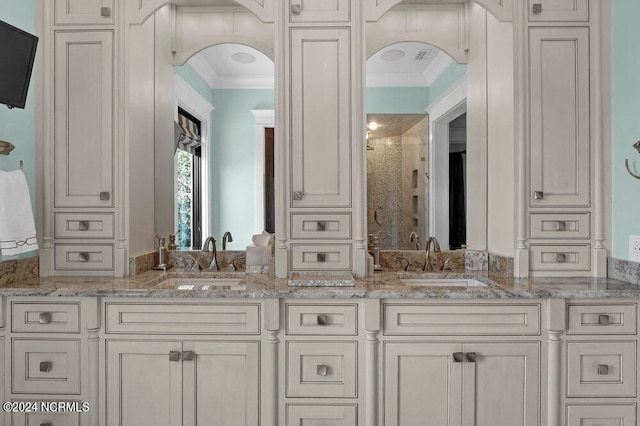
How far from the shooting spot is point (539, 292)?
64.6 inches

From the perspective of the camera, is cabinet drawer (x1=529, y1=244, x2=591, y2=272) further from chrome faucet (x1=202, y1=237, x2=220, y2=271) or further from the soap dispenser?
the soap dispenser

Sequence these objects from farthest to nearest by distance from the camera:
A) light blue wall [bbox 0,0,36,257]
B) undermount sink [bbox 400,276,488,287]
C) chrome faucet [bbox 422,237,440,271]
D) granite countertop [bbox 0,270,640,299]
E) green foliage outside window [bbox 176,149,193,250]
A: green foliage outside window [bbox 176,149,193,250], chrome faucet [bbox 422,237,440,271], undermount sink [bbox 400,276,488,287], light blue wall [bbox 0,0,36,257], granite countertop [bbox 0,270,640,299]

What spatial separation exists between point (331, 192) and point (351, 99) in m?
0.49

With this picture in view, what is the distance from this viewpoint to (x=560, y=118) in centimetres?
195

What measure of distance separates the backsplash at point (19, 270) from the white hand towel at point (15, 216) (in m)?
0.10

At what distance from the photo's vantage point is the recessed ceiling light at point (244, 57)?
230cm

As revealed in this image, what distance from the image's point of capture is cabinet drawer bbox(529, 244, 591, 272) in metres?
1.95

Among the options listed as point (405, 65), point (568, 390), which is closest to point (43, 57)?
point (405, 65)

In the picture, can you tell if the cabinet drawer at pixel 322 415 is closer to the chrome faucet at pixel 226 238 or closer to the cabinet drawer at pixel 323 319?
the cabinet drawer at pixel 323 319

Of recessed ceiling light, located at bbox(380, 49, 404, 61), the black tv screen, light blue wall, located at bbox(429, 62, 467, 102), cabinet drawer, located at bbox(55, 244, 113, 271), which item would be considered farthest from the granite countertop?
recessed ceiling light, located at bbox(380, 49, 404, 61)

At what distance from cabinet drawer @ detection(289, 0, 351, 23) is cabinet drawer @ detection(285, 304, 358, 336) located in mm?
1429

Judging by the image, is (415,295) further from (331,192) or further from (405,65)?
(405,65)

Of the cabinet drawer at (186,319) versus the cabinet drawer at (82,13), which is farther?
the cabinet drawer at (82,13)

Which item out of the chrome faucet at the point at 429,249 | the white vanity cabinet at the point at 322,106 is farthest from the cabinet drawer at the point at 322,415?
the chrome faucet at the point at 429,249
